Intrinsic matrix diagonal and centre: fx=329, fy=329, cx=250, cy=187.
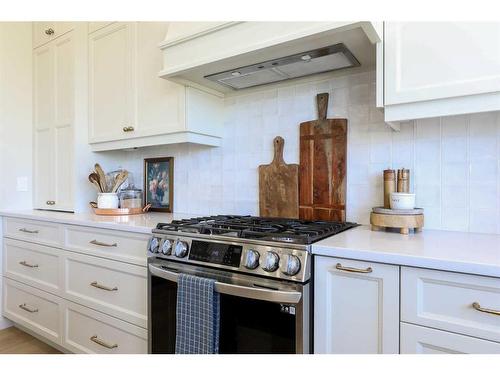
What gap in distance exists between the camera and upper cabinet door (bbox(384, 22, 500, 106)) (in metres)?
1.15

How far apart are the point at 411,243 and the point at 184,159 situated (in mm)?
1618

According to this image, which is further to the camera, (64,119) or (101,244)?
(64,119)

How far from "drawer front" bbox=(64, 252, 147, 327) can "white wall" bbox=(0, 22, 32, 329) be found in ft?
3.27

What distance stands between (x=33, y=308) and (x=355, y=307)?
219 cm

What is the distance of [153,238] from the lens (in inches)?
60.7

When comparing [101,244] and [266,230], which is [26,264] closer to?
[101,244]

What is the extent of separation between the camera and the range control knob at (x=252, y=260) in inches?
47.8

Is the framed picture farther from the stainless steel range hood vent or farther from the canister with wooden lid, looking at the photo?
the canister with wooden lid

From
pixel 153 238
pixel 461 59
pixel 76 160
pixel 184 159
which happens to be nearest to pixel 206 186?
pixel 184 159

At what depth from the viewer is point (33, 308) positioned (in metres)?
2.25

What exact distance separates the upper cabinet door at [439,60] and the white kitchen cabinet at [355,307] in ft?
2.22

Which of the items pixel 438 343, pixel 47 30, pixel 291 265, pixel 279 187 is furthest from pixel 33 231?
pixel 438 343

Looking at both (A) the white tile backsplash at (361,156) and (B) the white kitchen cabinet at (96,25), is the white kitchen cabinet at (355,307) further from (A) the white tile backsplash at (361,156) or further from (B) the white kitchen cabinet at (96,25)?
(B) the white kitchen cabinet at (96,25)

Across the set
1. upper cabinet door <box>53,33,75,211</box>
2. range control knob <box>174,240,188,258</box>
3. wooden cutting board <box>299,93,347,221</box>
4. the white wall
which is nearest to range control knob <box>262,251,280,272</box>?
range control knob <box>174,240,188,258</box>
